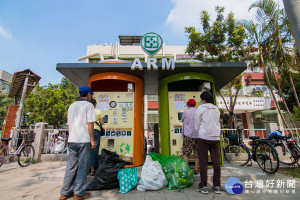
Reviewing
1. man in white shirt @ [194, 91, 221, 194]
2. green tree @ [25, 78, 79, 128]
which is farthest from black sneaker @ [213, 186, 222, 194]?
green tree @ [25, 78, 79, 128]

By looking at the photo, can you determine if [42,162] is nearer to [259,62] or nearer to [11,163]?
[11,163]

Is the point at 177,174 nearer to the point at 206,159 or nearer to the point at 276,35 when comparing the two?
the point at 206,159

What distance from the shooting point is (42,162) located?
20.5 ft

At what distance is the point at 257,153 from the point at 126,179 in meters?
3.78

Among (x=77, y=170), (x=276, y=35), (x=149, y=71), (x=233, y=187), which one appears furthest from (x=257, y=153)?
(x=276, y=35)

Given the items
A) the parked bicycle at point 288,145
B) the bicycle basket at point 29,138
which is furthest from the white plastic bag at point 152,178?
the bicycle basket at point 29,138

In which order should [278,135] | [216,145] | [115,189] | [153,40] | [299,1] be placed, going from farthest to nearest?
[153,40] < [278,135] < [115,189] < [216,145] < [299,1]

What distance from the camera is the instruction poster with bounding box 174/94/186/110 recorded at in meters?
4.81

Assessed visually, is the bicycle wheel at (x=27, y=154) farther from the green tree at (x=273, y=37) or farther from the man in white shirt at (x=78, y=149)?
the green tree at (x=273, y=37)

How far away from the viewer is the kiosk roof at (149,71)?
14.8ft

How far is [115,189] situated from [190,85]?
16.1 ft

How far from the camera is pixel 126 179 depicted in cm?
299

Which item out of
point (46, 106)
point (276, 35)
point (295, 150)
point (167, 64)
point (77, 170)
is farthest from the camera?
point (46, 106)

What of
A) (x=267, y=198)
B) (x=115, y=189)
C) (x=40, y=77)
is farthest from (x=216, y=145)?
(x=40, y=77)
